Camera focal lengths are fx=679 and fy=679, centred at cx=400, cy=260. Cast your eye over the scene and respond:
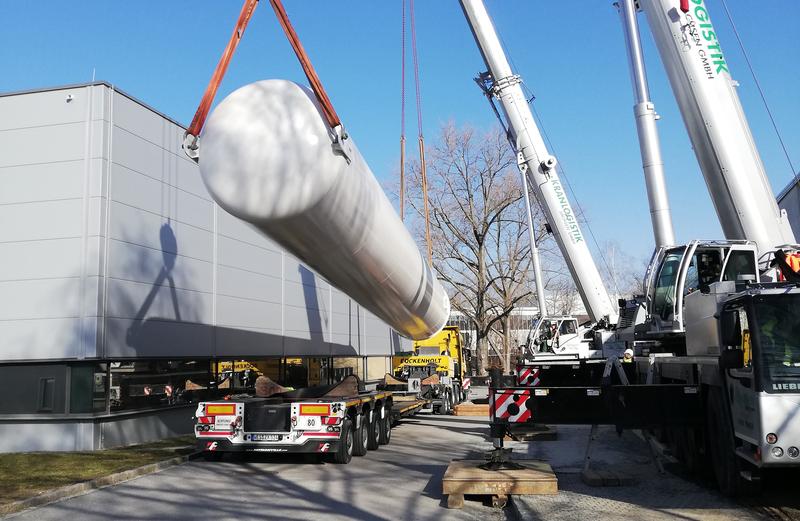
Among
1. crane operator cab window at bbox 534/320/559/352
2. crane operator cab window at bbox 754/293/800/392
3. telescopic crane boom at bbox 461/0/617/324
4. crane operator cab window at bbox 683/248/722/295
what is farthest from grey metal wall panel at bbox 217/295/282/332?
crane operator cab window at bbox 754/293/800/392

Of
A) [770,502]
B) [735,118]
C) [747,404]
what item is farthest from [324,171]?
[735,118]

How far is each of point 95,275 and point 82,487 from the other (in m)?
4.21

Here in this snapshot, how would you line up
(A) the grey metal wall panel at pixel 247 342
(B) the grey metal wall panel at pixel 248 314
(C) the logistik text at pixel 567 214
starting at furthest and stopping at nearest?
(B) the grey metal wall panel at pixel 248 314
(A) the grey metal wall panel at pixel 247 342
(C) the logistik text at pixel 567 214

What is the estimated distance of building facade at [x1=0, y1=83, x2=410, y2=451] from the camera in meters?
11.5

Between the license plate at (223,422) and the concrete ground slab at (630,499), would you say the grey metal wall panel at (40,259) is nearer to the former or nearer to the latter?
the license plate at (223,422)

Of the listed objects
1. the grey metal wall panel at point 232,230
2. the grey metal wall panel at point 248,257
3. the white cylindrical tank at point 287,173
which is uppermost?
the grey metal wall panel at point 232,230

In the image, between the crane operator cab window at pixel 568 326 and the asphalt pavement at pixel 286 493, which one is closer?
the asphalt pavement at pixel 286 493

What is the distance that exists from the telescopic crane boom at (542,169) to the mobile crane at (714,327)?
1741 mm

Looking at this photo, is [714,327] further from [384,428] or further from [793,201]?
[793,201]

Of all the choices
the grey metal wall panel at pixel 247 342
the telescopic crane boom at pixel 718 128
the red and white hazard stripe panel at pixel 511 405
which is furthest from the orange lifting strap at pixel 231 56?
the grey metal wall panel at pixel 247 342

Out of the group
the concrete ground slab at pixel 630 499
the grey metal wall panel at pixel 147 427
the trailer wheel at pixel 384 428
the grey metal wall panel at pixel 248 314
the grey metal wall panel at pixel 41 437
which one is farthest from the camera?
the grey metal wall panel at pixel 248 314

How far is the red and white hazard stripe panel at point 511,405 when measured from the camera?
8.08m

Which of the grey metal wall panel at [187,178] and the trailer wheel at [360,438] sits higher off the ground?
the grey metal wall panel at [187,178]

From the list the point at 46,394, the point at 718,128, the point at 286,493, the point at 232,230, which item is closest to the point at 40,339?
the point at 46,394
